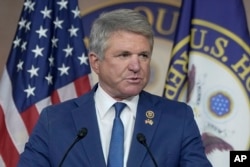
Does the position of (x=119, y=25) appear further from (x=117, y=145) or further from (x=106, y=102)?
(x=117, y=145)

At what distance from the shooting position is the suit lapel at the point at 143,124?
1.61 meters

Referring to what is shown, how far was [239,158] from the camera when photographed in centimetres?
157

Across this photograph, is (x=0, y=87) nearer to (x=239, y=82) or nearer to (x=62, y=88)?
(x=62, y=88)

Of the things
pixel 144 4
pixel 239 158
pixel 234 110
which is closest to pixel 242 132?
pixel 234 110

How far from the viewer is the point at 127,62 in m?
1.68

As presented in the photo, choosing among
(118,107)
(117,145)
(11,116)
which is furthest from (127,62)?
(11,116)

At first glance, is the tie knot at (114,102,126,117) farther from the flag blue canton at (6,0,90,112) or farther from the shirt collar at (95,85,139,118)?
the flag blue canton at (6,0,90,112)

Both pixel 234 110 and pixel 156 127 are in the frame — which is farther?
pixel 234 110

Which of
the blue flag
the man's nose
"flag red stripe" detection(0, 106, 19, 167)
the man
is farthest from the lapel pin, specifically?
"flag red stripe" detection(0, 106, 19, 167)

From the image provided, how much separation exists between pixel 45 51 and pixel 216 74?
1040 mm

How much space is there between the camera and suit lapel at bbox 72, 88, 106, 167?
5.32 feet

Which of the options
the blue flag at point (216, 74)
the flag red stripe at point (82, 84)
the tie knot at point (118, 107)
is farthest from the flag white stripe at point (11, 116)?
the tie knot at point (118, 107)

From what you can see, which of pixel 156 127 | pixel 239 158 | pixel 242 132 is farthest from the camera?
pixel 242 132

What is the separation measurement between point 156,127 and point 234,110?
141 cm
